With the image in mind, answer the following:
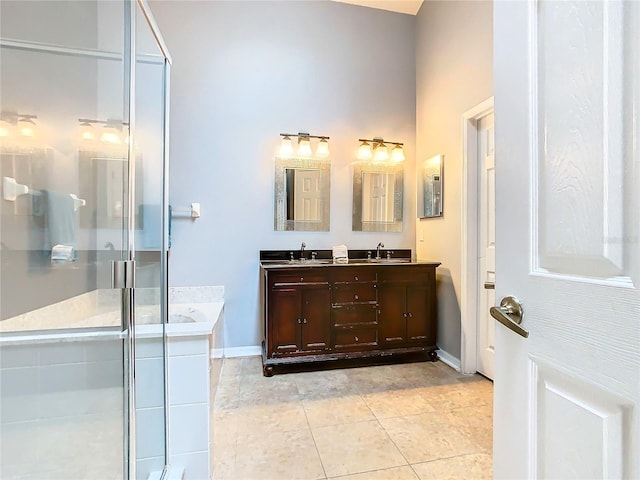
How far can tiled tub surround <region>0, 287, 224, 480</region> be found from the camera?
125cm

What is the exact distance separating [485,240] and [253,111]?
2335 millimetres

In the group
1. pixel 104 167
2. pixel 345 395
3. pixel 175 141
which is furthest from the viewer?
pixel 175 141

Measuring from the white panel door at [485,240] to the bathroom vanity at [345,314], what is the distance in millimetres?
385

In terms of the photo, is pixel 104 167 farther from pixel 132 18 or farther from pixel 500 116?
pixel 500 116

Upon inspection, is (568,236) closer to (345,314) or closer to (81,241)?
(81,241)

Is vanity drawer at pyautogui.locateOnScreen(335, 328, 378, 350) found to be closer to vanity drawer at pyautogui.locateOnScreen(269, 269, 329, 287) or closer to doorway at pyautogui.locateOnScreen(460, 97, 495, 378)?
vanity drawer at pyautogui.locateOnScreen(269, 269, 329, 287)

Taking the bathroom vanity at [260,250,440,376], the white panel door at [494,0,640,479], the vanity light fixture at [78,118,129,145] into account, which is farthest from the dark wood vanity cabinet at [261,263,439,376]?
the white panel door at [494,0,640,479]

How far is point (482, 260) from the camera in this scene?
7.95 ft

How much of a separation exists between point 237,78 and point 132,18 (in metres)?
1.64

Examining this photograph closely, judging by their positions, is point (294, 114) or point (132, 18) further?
point (294, 114)

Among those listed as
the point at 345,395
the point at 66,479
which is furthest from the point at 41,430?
the point at 345,395

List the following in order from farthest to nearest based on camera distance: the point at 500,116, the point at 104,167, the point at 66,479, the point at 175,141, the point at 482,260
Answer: the point at 175,141 < the point at 482,260 < the point at 104,167 < the point at 66,479 < the point at 500,116

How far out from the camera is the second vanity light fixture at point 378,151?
3074mm

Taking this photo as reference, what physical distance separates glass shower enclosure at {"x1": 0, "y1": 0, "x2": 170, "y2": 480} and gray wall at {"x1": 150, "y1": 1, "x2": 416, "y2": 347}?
1.16 m
